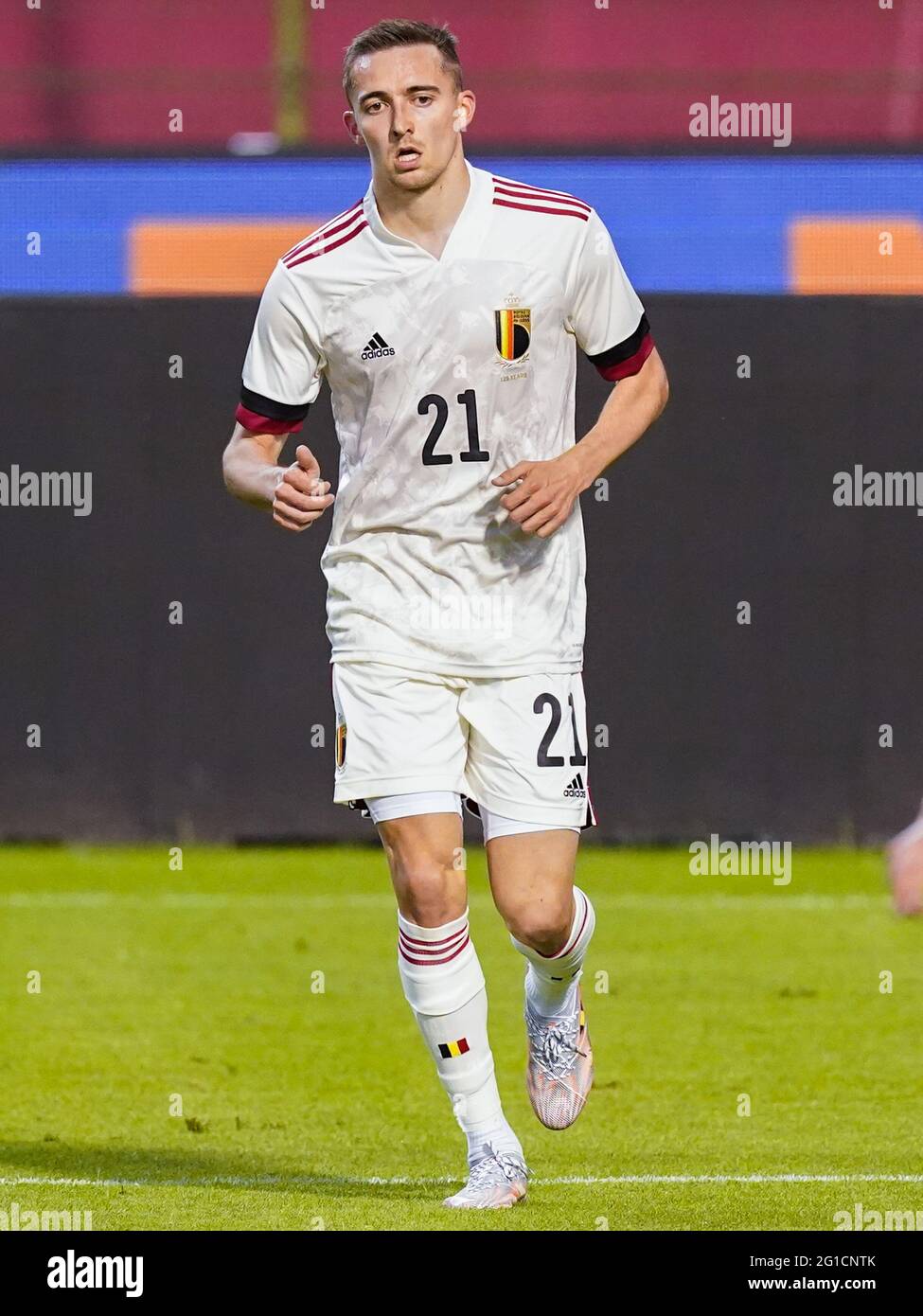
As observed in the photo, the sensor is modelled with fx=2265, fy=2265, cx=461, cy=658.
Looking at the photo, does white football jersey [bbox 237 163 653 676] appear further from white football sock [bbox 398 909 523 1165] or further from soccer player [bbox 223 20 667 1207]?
white football sock [bbox 398 909 523 1165]

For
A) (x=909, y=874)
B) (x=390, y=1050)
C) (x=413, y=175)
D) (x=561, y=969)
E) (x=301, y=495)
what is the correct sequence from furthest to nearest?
(x=390, y=1050) < (x=561, y=969) < (x=413, y=175) < (x=301, y=495) < (x=909, y=874)

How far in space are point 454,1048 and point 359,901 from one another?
Answer: 591cm

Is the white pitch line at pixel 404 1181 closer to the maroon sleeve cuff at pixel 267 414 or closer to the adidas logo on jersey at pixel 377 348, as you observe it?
the maroon sleeve cuff at pixel 267 414

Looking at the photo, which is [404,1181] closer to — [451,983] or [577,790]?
[451,983]

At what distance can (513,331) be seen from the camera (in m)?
5.52

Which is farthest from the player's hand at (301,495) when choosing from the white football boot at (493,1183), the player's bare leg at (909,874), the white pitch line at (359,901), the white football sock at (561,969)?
the white pitch line at (359,901)

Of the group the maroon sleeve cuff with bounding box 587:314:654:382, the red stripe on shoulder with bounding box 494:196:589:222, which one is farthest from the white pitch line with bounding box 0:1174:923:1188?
the red stripe on shoulder with bounding box 494:196:589:222

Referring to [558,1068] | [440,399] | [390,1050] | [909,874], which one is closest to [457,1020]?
[558,1068]

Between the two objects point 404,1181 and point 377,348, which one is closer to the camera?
point 377,348

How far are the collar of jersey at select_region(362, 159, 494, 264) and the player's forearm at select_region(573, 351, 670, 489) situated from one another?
1.76 feet

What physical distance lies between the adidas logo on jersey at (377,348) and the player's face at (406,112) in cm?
37

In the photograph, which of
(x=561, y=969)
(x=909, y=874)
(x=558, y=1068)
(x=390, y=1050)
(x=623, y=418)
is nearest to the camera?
(x=909, y=874)

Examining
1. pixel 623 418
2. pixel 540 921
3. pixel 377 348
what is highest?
pixel 377 348

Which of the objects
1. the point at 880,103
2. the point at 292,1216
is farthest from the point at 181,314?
the point at 880,103
